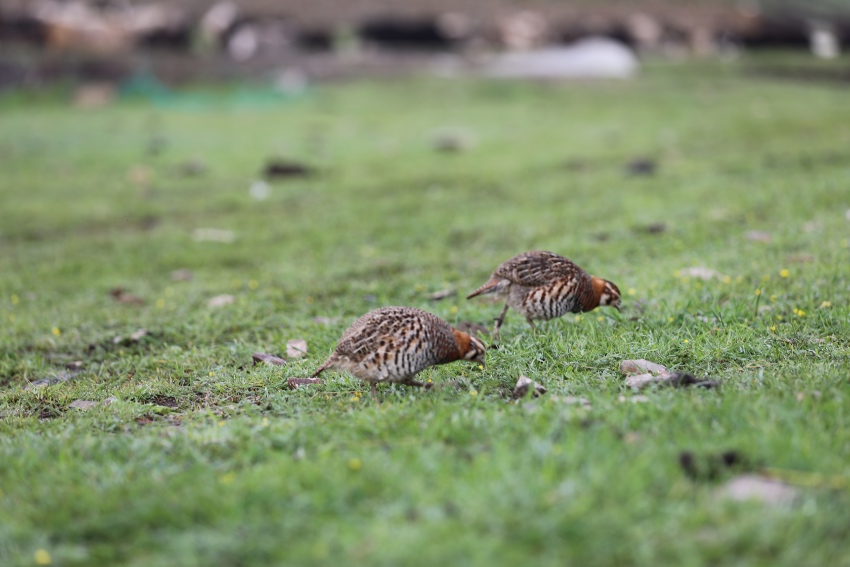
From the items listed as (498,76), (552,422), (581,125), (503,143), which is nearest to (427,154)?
(503,143)

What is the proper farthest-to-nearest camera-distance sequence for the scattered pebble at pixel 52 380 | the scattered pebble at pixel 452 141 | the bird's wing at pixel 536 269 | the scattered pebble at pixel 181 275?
the scattered pebble at pixel 452 141, the scattered pebble at pixel 181 275, the bird's wing at pixel 536 269, the scattered pebble at pixel 52 380

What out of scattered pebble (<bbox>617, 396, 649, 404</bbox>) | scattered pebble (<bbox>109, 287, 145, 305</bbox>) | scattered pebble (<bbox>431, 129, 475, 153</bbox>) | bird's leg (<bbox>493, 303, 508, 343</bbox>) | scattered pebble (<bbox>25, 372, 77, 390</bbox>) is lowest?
scattered pebble (<bbox>109, 287, 145, 305</bbox>)

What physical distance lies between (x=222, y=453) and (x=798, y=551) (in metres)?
2.79

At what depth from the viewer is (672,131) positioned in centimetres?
1645

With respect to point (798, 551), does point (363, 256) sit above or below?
below

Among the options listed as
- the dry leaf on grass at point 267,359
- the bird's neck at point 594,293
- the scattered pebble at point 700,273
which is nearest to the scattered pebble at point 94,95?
the dry leaf on grass at point 267,359

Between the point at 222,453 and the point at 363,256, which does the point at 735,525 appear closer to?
the point at 222,453

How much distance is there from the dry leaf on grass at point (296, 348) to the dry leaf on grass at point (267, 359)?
86 millimetres

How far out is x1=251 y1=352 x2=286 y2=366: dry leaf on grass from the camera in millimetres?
6375

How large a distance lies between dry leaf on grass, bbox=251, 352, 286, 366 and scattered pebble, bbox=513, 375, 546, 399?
188 centimetres

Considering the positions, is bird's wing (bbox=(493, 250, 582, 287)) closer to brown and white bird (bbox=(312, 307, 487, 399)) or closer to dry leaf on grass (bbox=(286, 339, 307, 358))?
brown and white bird (bbox=(312, 307, 487, 399))

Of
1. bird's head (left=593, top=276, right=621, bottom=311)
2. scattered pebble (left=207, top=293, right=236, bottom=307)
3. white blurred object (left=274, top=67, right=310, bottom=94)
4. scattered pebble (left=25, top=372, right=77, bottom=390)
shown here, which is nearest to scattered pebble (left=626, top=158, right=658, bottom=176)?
bird's head (left=593, top=276, right=621, bottom=311)

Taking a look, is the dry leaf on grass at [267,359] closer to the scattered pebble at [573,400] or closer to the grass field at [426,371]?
the grass field at [426,371]

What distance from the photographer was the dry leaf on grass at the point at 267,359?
6.38 metres
